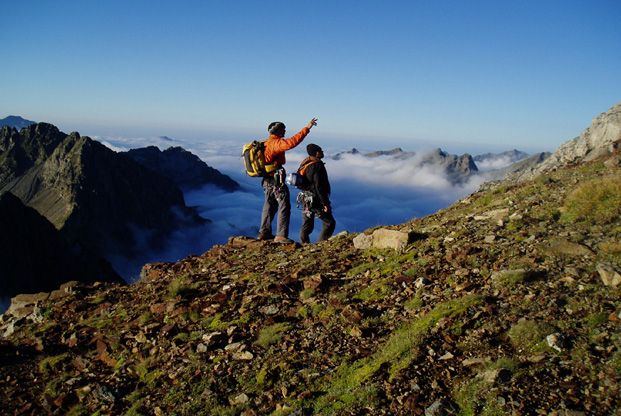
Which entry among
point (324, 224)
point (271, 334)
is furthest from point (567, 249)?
point (324, 224)

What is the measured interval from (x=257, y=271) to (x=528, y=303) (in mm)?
6851

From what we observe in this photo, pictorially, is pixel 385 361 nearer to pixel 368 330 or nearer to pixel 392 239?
pixel 368 330

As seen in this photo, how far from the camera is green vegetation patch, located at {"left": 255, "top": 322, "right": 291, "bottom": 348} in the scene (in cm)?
810

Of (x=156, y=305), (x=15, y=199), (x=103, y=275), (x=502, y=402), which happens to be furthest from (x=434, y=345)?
(x=15, y=199)

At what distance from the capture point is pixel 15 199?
16525 cm

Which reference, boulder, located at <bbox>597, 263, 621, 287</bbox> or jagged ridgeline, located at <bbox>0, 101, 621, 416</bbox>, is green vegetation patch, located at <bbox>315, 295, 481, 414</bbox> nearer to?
jagged ridgeline, located at <bbox>0, 101, 621, 416</bbox>

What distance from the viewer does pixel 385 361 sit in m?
6.80

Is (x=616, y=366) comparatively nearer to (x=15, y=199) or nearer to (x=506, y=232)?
(x=506, y=232)

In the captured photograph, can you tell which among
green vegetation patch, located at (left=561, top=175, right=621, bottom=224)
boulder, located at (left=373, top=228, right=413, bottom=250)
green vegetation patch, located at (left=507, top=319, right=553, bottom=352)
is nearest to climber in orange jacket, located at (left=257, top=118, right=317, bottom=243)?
boulder, located at (left=373, top=228, right=413, bottom=250)

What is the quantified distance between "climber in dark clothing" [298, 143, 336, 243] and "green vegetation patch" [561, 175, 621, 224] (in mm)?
6695

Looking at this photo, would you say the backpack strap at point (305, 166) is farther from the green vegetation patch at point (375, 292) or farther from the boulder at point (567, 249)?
the boulder at point (567, 249)

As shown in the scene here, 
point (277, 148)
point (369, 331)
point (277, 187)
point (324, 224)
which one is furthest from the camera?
point (324, 224)

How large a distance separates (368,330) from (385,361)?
1114 mm

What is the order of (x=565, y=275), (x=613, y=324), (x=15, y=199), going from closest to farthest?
(x=613, y=324) < (x=565, y=275) < (x=15, y=199)
